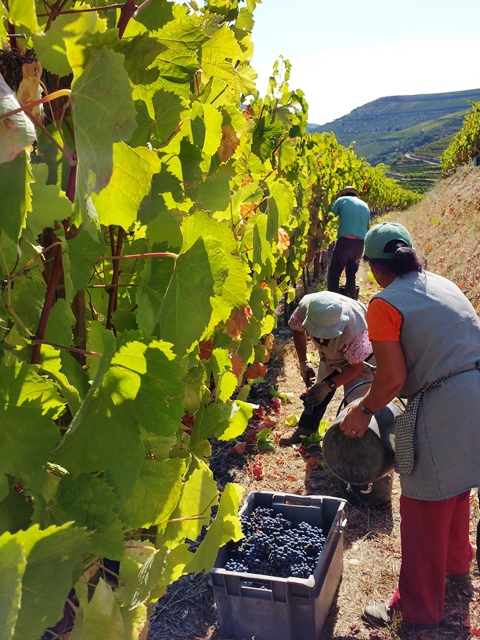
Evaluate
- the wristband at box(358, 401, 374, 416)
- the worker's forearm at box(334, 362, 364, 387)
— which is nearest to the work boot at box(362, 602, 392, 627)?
the wristband at box(358, 401, 374, 416)

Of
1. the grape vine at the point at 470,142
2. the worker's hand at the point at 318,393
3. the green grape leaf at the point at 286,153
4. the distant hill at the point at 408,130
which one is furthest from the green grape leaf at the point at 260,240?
the distant hill at the point at 408,130

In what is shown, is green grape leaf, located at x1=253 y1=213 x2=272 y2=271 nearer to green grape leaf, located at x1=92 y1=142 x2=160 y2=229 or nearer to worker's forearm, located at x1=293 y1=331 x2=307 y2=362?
green grape leaf, located at x1=92 y1=142 x2=160 y2=229

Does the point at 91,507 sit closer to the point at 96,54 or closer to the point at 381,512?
the point at 96,54

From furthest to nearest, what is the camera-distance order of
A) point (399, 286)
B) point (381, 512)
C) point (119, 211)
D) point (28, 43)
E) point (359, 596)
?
point (381, 512)
point (359, 596)
point (399, 286)
point (28, 43)
point (119, 211)


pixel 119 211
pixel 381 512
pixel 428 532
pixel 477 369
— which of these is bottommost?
pixel 381 512

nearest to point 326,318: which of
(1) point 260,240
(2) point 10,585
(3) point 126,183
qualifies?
(1) point 260,240

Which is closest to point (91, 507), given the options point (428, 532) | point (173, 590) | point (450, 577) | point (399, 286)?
point (399, 286)

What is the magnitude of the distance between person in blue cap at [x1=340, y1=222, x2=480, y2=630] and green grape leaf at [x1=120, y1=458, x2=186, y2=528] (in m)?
1.58

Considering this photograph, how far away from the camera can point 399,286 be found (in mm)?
2635

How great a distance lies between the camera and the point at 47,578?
0.72 m

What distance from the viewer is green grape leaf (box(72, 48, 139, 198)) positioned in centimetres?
67

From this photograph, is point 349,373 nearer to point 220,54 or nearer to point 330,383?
point 330,383

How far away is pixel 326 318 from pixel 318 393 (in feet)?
2.46

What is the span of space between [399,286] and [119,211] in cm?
198
